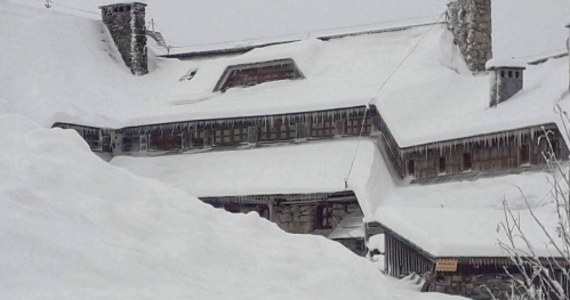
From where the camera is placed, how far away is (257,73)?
36406mm

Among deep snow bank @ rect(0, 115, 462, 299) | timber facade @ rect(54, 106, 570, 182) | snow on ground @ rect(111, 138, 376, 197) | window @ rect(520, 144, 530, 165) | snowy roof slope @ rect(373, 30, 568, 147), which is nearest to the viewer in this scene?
deep snow bank @ rect(0, 115, 462, 299)

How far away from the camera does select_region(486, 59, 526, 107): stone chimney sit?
29531 mm

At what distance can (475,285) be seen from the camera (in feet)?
68.0

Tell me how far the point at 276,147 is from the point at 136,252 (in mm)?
21859

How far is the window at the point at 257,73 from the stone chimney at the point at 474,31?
5545 mm

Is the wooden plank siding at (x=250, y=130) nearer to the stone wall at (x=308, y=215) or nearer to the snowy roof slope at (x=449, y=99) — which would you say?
the snowy roof slope at (x=449, y=99)

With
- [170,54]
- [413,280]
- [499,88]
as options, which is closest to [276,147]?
[499,88]

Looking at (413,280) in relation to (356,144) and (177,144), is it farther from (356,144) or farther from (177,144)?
(177,144)

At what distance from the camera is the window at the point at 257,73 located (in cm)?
3569

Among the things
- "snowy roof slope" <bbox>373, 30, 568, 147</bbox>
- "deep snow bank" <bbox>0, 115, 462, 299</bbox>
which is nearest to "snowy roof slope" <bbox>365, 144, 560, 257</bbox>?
"snowy roof slope" <bbox>373, 30, 568, 147</bbox>

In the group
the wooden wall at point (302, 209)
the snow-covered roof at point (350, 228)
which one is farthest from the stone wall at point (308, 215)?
the snow-covered roof at point (350, 228)

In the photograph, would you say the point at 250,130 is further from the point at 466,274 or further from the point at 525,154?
the point at 466,274

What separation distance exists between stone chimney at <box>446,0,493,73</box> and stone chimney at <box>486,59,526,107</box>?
450 centimetres

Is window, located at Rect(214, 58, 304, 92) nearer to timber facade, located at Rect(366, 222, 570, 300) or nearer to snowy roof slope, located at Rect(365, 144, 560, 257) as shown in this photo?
snowy roof slope, located at Rect(365, 144, 560, 257)
